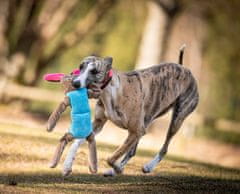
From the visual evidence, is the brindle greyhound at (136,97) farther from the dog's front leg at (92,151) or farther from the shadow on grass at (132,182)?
the dog's front leg at (92,151)

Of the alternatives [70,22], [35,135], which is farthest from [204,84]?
[35,135]

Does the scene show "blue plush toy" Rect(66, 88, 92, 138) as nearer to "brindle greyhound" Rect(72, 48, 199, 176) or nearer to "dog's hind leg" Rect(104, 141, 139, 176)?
"brindle greyhound" Rect(72, 48, 199, 176)

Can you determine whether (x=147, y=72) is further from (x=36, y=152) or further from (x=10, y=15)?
(x=10, y=15)

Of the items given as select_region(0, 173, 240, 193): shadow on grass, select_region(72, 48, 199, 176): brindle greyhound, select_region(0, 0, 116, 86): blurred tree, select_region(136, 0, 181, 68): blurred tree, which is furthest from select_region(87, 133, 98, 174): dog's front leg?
select_region(0, 0, 116, 86): blurred tree

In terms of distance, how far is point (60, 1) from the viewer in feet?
72.0

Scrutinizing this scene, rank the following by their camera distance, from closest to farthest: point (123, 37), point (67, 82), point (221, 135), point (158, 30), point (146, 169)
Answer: point (67, 82)
point (146, 169)
point (158, 30)
point (221, 135)
point (123, 37)

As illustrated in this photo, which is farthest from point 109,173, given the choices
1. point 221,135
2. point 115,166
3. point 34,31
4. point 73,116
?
point 221,135

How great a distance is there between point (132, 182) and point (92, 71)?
1.42 metres

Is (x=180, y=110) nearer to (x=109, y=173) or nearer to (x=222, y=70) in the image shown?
(x=109, y=173)

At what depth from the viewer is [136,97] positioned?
796cm

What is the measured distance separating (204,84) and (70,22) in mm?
5013

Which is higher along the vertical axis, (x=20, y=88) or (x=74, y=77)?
(x=74, y=77)

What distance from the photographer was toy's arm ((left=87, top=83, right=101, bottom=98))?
24.0ft

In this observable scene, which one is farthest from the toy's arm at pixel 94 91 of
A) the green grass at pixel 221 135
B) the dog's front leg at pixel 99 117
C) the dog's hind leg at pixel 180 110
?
the green grass at pixel 221 135
